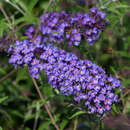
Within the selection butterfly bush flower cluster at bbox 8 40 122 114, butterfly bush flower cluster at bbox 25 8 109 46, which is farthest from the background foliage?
butterfly bush flower cluster at bbox 8 40 122 114

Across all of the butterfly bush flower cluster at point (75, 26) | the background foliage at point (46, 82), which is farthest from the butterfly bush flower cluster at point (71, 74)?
the butterfly bush flower cluster at point (75, 26)

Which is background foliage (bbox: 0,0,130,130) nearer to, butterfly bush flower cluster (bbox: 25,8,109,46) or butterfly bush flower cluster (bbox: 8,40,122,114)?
butterfly bush flower cluster (bbox: 25,8,109,46)

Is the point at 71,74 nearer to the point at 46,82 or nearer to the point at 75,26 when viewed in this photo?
the point at 46,82

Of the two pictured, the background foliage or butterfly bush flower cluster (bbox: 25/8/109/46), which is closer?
butterfly bush flower cluster (bbox: 25/8/109/46)

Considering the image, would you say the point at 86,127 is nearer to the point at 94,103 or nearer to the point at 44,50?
the point at 94,103

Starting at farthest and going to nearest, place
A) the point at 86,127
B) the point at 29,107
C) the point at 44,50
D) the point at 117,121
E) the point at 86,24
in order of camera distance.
Answer: the point at 29,107, the point at 86,127, the point at 86,24, the point at 44,50, the point at 117,121

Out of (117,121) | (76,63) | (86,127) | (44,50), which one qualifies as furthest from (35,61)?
(86,127)

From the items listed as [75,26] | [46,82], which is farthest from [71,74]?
[75,26]
